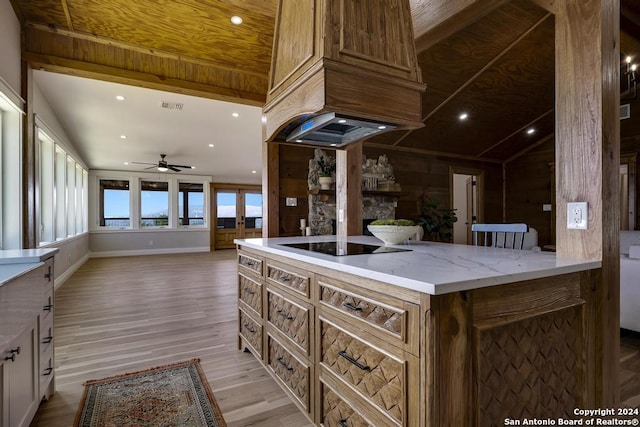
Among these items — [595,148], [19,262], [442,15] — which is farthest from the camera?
[442,15]

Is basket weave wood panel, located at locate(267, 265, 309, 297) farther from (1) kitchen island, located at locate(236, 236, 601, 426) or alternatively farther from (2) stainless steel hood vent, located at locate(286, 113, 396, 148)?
(2) stainless steel hood vent, located at locate(286, 113, 396, 148)

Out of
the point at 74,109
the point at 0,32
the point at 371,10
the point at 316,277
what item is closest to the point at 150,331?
the point at 316,277

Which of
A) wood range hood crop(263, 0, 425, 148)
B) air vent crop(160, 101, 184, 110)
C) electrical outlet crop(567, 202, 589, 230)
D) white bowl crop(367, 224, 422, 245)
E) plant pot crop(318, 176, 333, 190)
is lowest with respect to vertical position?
white bowl crop(367, 224, 422, 245)

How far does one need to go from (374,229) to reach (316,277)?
0.64 metres

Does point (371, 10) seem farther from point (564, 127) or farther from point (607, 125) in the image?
point (607, 125)

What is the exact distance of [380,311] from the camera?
3.94ft

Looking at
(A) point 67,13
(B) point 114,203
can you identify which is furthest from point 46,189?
(B) point 114,203

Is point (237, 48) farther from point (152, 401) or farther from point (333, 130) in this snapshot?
point (152, 401)

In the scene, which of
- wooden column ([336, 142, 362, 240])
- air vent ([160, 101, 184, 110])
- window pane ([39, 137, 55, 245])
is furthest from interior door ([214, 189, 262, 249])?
wooden column ([336, 142, 362, 240])

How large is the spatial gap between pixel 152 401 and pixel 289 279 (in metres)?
1.14

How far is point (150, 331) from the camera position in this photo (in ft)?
10.5

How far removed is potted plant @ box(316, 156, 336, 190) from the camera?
527cm

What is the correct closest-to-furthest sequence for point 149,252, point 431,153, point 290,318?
point 290,318 → point 431,153 → point 149,252

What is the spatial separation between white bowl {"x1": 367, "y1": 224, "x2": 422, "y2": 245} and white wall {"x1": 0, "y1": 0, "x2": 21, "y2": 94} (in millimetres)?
2802
